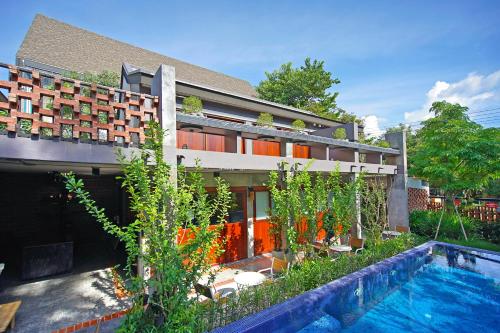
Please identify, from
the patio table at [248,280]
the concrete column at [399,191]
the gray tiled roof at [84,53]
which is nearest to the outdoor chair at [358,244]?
the patio table at [248,280]

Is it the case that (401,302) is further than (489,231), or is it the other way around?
(489,231)

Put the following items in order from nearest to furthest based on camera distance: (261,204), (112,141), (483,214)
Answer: (112,141), (261,204), (483,214)

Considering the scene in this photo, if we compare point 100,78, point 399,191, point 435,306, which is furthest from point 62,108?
point 399,191

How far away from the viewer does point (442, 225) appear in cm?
1302

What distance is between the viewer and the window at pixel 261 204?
37.9 ft

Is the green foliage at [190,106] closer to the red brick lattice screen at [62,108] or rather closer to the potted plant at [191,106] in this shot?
the potted plant at [191,106]

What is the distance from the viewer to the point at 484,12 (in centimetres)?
1116

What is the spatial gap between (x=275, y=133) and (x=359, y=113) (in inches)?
1164

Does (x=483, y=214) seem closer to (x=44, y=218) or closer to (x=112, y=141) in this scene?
(x=112, y=141)

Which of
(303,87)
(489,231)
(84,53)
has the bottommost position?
(489,231)

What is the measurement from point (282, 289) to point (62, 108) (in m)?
6.40

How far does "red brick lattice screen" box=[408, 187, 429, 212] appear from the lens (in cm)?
1673

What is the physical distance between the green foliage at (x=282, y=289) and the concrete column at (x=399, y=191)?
610 centimetres

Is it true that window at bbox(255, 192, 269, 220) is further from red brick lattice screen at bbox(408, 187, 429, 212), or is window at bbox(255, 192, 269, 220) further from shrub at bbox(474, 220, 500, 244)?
red brick lattice screen at bbox(408, 187, 429, 212)
